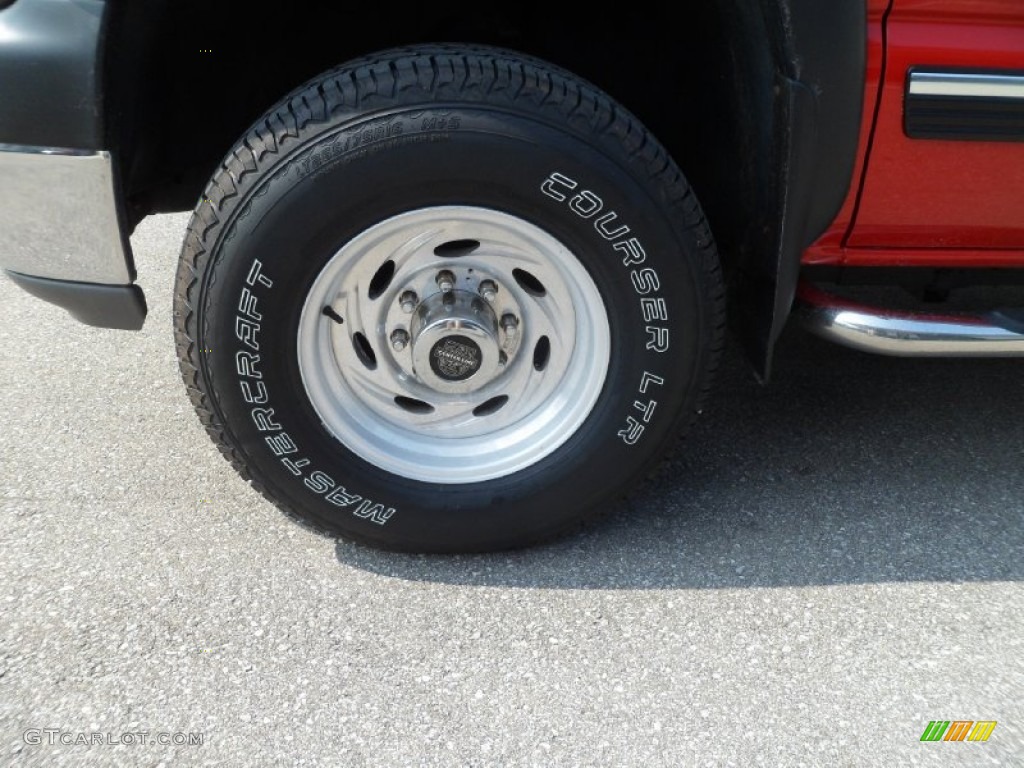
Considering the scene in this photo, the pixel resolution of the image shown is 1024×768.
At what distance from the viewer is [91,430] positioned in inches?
109

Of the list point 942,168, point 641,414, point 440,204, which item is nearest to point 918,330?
point 942,168

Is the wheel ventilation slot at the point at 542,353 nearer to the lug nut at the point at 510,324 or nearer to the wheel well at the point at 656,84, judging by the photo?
the lug nut at the point at 510,324

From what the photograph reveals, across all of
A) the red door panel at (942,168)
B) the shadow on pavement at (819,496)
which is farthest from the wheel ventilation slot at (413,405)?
the red door panel at (942,168)

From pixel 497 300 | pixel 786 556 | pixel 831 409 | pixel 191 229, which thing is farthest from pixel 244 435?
pixel 831 409

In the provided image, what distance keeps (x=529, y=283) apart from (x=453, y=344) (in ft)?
0.74

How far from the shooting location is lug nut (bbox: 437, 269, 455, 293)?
2141mm

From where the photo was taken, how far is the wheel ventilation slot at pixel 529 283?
2.17 metres

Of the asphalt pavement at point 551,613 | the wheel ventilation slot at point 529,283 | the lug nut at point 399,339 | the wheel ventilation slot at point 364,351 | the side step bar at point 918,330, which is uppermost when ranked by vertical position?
the side step bar at point 918,330

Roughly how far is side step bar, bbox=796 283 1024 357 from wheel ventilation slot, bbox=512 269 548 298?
24.6 inches

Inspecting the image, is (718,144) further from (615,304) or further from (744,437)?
(744,437)

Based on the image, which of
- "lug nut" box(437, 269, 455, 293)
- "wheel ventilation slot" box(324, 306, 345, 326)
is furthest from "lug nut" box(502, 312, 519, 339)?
"wheel ventilation slot" box(324, 306, 345, 326)

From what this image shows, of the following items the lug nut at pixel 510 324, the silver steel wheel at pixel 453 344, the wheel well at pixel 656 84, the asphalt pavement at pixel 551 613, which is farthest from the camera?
the lug nut at pixel 510 324

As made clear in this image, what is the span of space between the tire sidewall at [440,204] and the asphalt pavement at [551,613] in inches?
6.4

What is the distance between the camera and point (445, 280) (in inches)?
84.4
